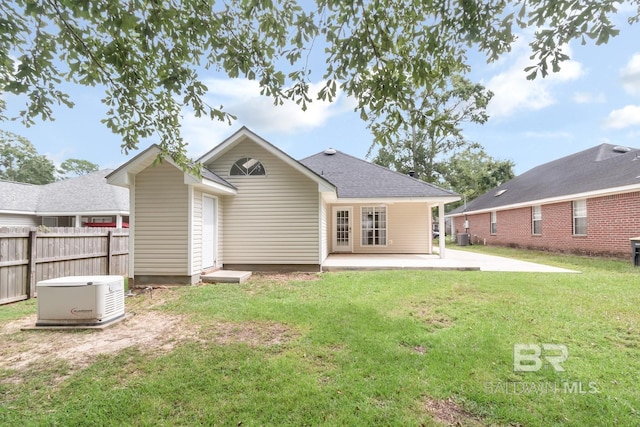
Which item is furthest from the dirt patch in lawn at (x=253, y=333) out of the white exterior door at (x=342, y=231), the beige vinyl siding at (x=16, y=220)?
the beige vinyl siding at (x=16, y=220)

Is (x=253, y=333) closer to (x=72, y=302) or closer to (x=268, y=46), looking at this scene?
(x=72, y=302)

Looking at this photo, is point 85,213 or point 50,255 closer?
point 50,255

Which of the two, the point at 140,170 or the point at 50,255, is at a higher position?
the point at 140,170

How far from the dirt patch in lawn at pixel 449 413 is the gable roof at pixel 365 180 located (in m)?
9.29

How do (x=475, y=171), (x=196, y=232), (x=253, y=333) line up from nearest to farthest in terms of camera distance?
(x=253, y=333) < (x=196, y=232) < (x=475, y=171)

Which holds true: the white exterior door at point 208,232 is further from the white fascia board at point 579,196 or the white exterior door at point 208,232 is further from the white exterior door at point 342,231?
the white fascia board at point 579,196

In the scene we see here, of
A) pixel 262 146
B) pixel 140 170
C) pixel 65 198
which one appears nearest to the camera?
pixel 140 170

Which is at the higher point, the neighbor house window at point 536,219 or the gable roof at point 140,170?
the gable roof at point 140,170

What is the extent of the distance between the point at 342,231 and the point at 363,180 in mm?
2579

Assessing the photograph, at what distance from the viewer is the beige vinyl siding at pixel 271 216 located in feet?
30.1

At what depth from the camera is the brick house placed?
10.6m

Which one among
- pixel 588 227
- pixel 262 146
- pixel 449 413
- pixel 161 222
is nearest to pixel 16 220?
pixel 161 222

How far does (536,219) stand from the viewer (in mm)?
15258
